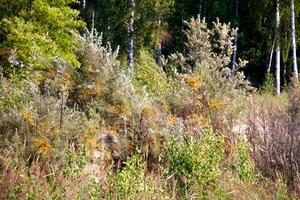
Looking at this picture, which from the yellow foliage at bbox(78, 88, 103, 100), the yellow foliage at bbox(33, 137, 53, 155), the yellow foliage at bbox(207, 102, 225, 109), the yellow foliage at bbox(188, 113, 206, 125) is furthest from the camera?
the yellow foliage at bbox(207, 102, 225, 109)

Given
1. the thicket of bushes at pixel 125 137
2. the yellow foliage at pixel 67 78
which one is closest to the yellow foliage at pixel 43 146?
the thicket of bushes at pixel 125 137

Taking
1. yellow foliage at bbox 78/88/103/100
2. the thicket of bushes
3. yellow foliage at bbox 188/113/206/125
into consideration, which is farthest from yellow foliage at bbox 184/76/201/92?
yellow foliage at bbox 78/88/103/100

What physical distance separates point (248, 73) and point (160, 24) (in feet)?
22.3

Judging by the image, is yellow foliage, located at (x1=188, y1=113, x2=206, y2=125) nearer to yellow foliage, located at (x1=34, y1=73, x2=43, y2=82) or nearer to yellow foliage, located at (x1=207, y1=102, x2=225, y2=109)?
yellow foliage, located at (x1=207, y1=102, x2=225, y2=109)

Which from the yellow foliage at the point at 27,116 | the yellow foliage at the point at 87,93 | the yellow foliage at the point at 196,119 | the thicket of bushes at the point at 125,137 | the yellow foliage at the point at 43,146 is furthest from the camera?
the yellow foliage at the point at 87,93

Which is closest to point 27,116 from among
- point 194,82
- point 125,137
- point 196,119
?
point 125,137

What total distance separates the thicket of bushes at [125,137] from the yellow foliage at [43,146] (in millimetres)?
13

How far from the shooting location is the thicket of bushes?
5000 millimetres

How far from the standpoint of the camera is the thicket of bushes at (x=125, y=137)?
5000mm

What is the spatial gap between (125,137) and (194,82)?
63.0 inches

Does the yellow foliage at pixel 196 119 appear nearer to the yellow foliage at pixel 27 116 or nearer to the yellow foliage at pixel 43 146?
the yellow foliage at pixel 43 146

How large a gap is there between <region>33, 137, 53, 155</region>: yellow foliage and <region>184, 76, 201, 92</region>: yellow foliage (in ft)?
8.40

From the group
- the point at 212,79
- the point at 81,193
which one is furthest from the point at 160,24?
the point at 81,193

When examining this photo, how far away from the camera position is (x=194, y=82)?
7.50m
